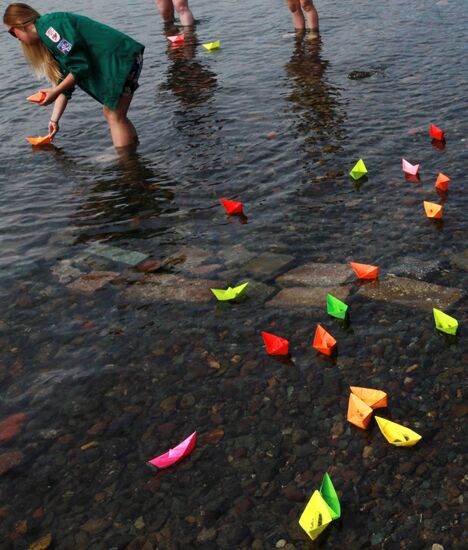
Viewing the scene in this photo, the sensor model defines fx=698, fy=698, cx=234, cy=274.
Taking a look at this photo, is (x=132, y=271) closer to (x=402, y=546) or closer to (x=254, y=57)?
(x=402, y=546)

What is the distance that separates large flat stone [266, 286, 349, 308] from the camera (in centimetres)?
485

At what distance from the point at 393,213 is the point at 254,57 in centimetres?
650

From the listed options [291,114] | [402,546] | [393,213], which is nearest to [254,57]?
[291,114]

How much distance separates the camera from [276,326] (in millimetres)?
4641

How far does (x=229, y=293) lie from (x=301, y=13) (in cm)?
901

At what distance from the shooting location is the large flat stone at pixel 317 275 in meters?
5.06

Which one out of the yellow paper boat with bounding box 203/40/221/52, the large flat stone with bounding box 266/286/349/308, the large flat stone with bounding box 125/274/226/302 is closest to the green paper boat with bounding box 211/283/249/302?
the large flat stone with bounding box 125/274/226/302

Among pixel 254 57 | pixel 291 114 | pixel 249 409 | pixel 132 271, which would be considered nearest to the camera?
pixel 249 409

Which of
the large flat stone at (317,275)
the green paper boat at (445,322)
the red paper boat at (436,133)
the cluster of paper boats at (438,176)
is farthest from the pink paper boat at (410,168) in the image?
the green paper boat at (445,322)

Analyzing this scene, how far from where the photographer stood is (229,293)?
4.93 metres

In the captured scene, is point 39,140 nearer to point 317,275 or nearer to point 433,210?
point 317,275

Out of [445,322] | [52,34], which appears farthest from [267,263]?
[52,34]

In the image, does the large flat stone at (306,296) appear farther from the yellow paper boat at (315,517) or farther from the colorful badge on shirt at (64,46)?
the colorful badge on shirt at (64,46)

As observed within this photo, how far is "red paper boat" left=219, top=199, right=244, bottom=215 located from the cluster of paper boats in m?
1.20
